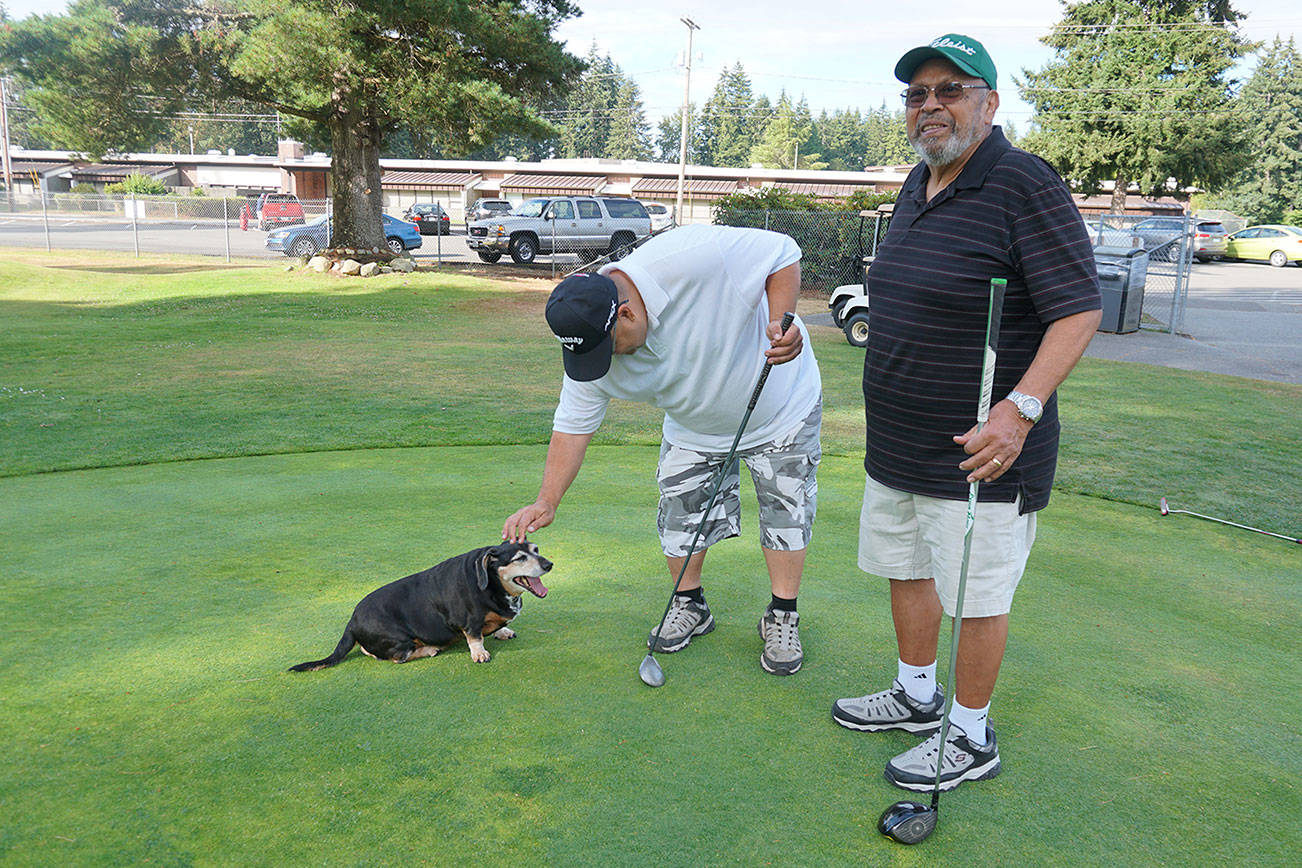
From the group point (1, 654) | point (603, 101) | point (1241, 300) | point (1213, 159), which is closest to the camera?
point (1, 654)

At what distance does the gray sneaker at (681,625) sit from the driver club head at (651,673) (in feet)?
0.44

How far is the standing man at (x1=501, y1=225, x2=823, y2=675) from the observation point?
2.88 meters

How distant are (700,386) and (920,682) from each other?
1.12 meters

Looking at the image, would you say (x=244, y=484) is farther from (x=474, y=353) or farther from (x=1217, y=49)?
(x=1217, y=49)

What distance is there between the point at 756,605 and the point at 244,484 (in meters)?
3.19

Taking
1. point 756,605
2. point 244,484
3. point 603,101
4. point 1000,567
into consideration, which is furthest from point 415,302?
point 603,101

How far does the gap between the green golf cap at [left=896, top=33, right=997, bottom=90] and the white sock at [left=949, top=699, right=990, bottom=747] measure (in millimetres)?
1633

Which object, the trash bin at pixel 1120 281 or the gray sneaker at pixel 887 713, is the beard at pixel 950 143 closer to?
the gray sneaker at pixel 887 713

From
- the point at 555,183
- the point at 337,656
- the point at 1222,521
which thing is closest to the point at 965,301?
the point at 337,656

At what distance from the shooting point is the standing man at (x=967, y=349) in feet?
7.57

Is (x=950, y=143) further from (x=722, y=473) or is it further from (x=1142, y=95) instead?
(x=1142, y=95)

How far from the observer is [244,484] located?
17.8 feet

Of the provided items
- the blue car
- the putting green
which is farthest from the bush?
the putting green

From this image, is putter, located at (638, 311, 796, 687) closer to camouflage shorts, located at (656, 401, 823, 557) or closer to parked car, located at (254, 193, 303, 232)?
camouflage shorts, located at (656, 401, 823, 557)
